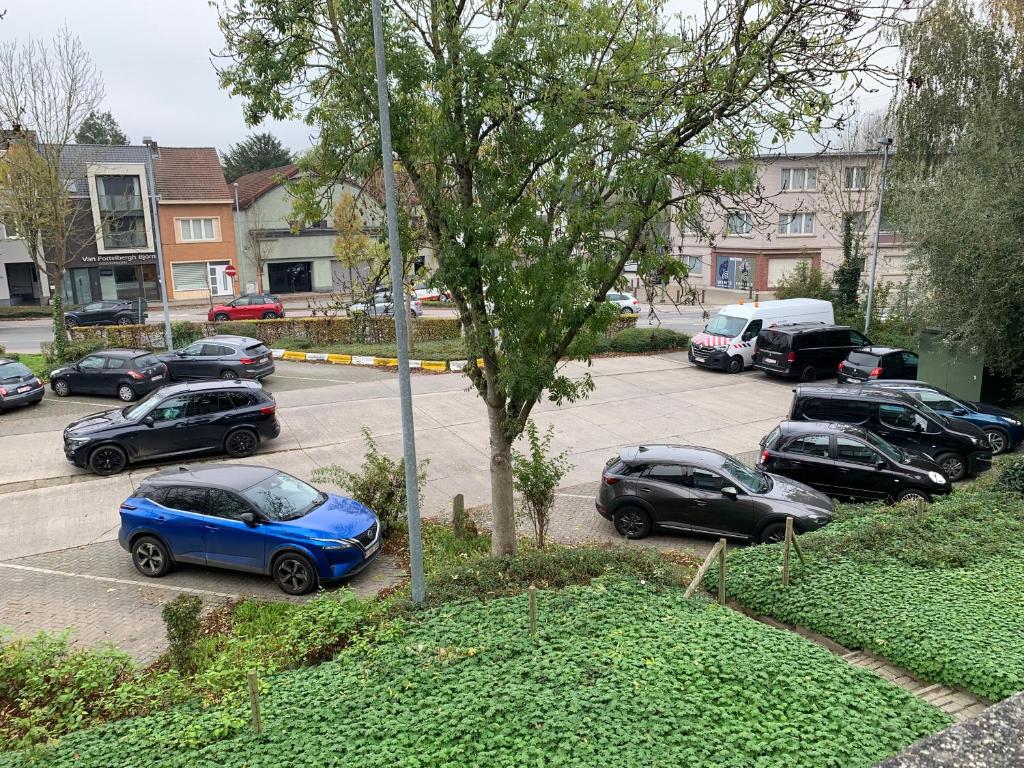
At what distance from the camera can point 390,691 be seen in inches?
244

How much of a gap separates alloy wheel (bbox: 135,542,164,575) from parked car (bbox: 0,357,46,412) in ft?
35.3

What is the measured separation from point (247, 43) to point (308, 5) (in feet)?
2.84

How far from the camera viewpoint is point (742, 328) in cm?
2434

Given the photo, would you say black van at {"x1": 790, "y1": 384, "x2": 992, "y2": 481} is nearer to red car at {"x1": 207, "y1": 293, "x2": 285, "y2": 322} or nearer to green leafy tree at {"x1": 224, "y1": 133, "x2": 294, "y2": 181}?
red car at {"x1": 207, "y1": 293, "x2": 285, "y2": 322}

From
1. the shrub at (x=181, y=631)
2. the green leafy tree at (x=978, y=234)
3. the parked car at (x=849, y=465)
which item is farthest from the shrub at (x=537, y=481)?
the green leafy tree at (x=978, y=234)

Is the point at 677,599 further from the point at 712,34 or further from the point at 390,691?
the point at 712,34

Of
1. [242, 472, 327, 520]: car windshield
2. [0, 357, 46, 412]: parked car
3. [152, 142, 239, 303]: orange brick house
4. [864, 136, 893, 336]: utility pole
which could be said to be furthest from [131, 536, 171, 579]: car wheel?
[152, 142, 239, 303]: orange brick house

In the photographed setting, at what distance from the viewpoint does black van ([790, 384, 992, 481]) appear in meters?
14.9

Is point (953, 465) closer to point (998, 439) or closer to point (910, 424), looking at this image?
point (910, 424)

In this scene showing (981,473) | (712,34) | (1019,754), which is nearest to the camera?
(1019,754)

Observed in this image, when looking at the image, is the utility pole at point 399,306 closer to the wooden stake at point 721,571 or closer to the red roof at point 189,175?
the wooden stake at point 721,571

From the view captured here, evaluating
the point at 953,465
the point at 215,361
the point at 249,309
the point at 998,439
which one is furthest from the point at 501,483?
the point at 249,309

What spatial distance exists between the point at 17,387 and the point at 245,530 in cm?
1230

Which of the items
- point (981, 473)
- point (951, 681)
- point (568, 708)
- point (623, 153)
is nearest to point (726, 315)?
point (981, 473)
